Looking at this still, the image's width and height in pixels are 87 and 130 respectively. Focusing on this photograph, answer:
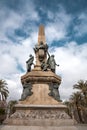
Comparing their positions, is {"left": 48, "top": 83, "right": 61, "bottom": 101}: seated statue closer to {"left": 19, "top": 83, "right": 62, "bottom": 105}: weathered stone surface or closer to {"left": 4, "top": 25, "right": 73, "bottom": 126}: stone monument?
{"left": 4, "top": 25, "right": 73, "bottom": 126}: stone monument

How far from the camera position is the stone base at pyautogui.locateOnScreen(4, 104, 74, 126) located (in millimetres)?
12821

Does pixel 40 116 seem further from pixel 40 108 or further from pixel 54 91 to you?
pixel 54 91

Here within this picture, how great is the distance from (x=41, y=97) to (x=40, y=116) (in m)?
1.56

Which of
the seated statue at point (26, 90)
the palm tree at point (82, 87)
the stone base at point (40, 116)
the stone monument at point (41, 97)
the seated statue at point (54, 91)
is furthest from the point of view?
the palm tree at point (82, 87)

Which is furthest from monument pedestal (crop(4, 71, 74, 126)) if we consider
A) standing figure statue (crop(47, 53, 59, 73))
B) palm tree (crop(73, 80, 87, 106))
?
palm tree (crop(73, 80, 87, 106))

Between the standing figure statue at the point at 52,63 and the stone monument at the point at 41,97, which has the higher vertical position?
the standing figure statue at the point at 52,63

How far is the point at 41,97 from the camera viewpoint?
14.5 m

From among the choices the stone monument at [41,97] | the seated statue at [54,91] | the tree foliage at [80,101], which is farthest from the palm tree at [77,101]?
the seated statue at [54,91]

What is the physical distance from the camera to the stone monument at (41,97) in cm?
1300

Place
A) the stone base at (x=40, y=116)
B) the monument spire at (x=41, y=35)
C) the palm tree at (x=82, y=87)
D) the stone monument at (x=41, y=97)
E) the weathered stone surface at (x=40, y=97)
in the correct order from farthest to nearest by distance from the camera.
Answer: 1. the palm tree at (x=82, y=87)
2. the monument spire at (x=41, y=35)
3. the weathered stone surface at (x=40, y=97)
4. the stone monument at (x=41, y=97)
5. the stone base at (x=40, y=116)

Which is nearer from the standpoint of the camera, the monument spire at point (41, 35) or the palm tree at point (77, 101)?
the monument spire at point (41, 35)

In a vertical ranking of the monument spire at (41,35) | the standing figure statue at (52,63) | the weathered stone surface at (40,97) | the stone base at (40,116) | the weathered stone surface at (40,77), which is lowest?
the stone base at (40,116)

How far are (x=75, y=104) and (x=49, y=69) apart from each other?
78.9ft

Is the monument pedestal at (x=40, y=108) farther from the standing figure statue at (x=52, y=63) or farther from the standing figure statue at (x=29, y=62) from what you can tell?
the standing figure statue at (x=29, y=62)
